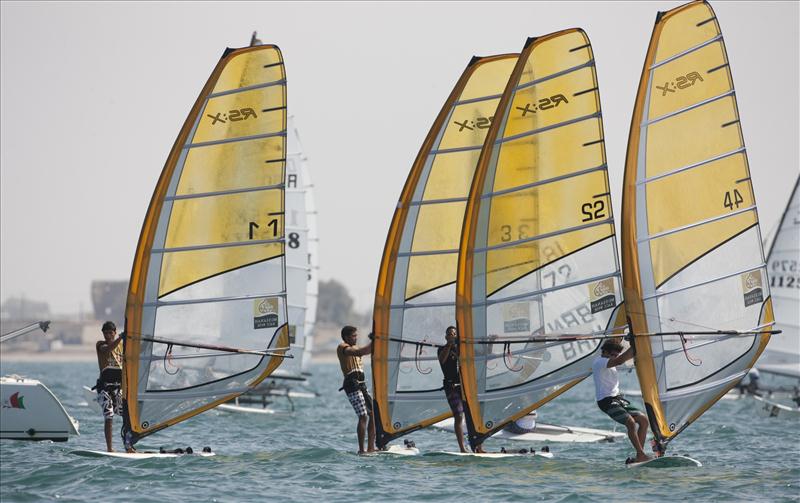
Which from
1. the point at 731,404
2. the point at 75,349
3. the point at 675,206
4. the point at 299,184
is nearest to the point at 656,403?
the point at 675,206

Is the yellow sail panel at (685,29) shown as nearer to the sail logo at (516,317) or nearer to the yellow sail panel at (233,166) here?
the sail logo at (516,317)

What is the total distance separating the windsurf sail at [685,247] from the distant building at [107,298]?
340 feet

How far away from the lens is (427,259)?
592 inches

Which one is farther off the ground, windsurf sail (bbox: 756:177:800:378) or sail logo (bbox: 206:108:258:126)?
sail logo (bbox: 206:108:258:126)

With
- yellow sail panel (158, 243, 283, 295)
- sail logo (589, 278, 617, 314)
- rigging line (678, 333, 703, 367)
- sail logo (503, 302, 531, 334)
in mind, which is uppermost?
yellow sail panel (158, 243, 283, 295)

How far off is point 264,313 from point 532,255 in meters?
2.93

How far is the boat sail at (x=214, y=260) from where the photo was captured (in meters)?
13.6

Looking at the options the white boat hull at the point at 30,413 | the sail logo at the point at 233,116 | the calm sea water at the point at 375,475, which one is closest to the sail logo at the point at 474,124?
the sail logo at the point at 233,116

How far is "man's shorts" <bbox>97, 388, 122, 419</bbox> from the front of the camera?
13359mm

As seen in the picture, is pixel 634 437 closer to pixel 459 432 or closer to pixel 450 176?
pixel 459 432

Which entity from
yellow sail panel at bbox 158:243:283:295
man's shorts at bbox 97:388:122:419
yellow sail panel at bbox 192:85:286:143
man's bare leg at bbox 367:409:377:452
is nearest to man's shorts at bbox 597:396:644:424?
man's bare leg at bbox 367:409:377:452

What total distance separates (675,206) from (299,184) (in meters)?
13.8

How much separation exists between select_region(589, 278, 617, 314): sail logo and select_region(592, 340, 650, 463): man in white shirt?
50.0 inches

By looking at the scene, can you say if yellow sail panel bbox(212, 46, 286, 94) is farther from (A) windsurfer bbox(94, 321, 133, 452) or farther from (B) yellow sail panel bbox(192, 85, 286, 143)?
(A) windsurfer bbox(94, 321, 133, 452)
